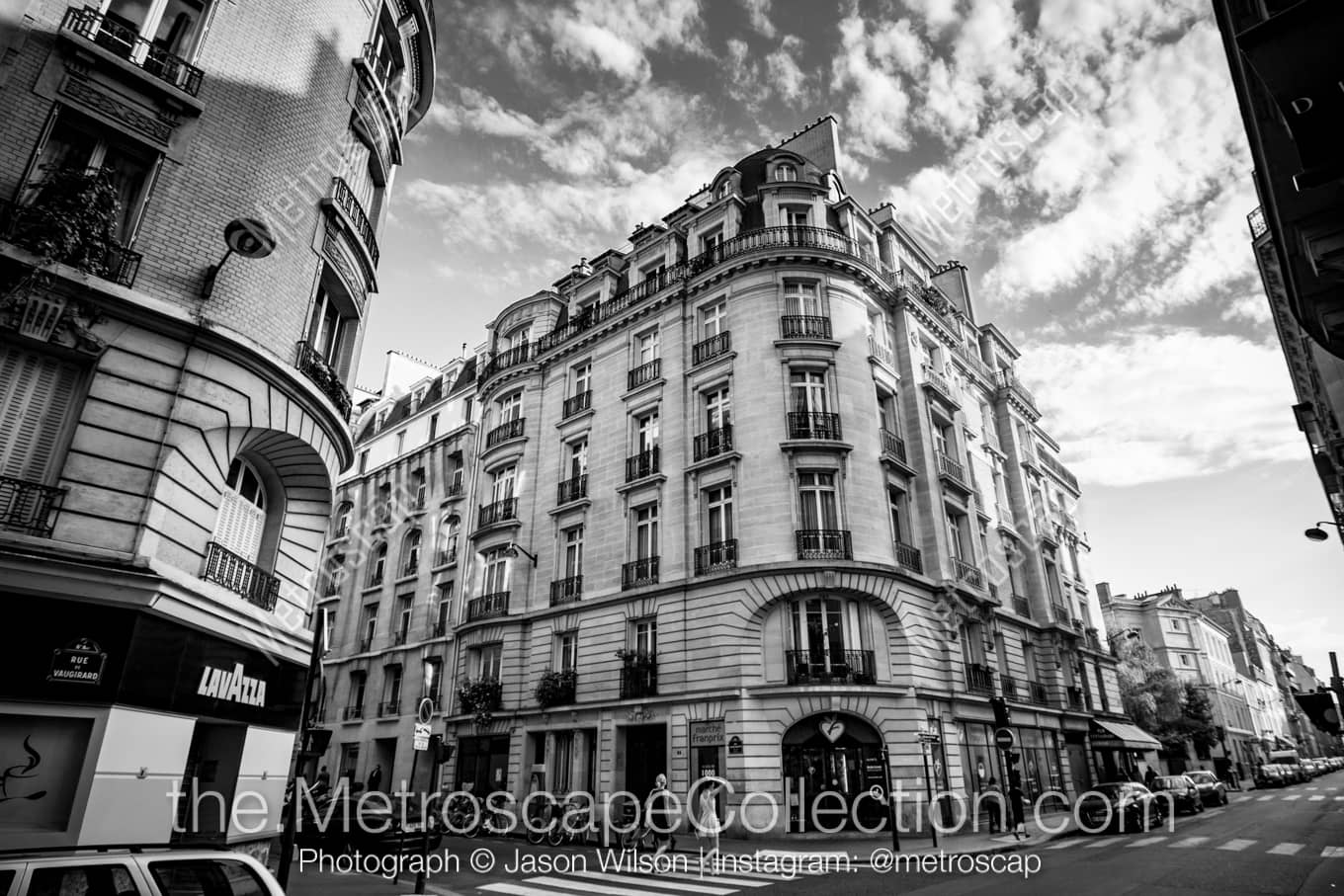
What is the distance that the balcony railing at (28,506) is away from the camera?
777 cm

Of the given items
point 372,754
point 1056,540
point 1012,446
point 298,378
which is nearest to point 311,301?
point 298,378

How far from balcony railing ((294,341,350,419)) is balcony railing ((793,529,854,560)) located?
46.5 ft

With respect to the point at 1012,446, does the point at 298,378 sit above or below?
below

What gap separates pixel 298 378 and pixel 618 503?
1678 centimetres

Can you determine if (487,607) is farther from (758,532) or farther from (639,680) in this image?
(758,532)

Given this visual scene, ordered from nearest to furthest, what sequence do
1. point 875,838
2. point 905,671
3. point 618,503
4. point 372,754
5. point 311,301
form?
point 311,301 < point 875,838 < point 905,671 < point 618,503 < point 372,754

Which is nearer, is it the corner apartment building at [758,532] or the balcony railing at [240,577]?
the balcony railing at [240,577]

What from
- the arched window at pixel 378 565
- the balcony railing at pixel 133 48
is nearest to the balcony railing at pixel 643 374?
the balcony railing at pixel 133 48

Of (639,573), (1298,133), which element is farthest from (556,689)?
(1298,133)

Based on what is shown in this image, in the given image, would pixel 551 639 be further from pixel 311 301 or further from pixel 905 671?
pixel 311 301

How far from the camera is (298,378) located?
1095 cm

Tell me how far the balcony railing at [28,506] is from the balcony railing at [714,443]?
1862cm

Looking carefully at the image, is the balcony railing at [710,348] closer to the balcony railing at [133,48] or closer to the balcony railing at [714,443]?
the balcony railing at [714,443]

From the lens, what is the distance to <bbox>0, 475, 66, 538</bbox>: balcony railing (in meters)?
7.77
